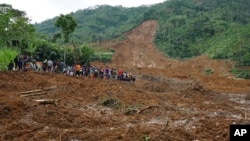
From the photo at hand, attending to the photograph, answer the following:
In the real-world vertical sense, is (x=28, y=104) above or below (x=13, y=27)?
below

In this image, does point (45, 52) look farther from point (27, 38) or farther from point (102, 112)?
point (102, 112)

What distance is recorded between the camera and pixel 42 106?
16797 millimetres

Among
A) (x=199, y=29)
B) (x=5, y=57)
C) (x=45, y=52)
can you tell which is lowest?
(x=5, y=57)

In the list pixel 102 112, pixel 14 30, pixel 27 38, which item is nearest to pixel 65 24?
pixel 27 38

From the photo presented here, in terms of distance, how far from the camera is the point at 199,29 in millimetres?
68312

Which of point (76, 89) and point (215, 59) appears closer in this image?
point (76, 89)

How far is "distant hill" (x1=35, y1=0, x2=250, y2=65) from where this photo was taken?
56.5m

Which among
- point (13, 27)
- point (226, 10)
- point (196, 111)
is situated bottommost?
point (196, 111)

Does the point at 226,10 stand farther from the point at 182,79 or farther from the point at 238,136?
the point at 238,136

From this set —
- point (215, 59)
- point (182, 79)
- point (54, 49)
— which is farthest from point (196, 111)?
point (215, 59)

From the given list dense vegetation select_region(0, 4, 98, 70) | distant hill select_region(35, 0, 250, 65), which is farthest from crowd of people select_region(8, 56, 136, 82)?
distant hill select_region(35, 0, 250, 65)

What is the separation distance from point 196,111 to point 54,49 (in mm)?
24001

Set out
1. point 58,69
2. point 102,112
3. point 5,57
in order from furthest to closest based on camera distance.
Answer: point 58,69, point 5,57, point 102,112

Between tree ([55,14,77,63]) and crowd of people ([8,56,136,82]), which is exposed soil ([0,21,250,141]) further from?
tree ([55,14,77,63])
